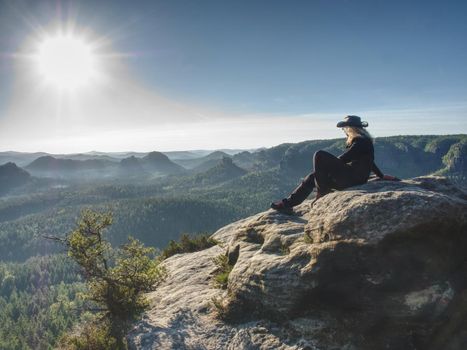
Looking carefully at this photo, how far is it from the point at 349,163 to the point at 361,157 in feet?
1.73

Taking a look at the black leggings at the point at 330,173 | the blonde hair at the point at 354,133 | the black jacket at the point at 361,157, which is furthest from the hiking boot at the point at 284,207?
→ the blonde hair at the point at 354,133

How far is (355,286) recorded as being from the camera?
11.1m

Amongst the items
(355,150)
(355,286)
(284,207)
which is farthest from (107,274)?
(355,150)

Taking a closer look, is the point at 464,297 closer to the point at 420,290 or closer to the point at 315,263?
the point at 420,290

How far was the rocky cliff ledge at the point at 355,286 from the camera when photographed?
420 inches

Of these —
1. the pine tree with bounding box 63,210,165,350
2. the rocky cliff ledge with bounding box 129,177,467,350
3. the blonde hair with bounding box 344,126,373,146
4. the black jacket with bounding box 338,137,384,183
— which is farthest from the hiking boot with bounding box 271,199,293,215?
the pine tree with bounding box 63,210,165,350

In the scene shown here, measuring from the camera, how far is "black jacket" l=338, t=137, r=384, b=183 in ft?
45.8

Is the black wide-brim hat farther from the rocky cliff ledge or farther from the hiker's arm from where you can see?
the rocky cliff ledge

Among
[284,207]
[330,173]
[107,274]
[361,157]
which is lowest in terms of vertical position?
[107,274]

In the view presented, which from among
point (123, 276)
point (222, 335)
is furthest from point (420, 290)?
point (123, 276)

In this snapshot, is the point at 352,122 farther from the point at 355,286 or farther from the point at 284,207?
the point at 355,286

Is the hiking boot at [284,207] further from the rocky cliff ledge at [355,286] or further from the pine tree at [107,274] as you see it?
the pine tree at [107,274]

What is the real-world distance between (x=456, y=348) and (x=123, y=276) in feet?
40.6

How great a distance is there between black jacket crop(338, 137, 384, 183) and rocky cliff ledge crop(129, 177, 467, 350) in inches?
31.1
